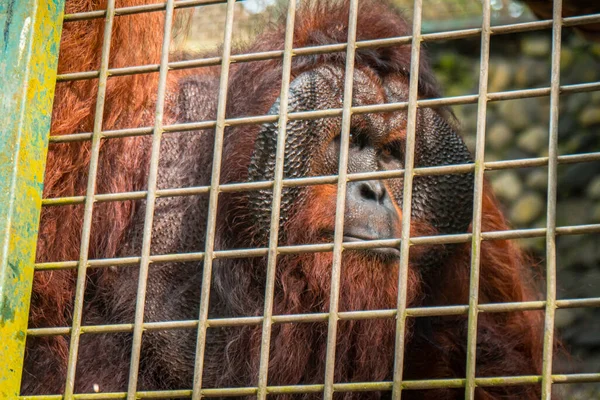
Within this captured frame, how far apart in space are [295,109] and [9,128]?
81 centimetres

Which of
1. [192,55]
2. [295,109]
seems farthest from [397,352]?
[192,55]

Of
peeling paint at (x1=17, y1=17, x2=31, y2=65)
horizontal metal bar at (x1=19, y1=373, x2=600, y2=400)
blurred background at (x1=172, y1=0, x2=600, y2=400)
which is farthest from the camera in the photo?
blurred background at (x1=172, y1=0, x2=600, y2=400)

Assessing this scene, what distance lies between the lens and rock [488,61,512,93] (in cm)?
566

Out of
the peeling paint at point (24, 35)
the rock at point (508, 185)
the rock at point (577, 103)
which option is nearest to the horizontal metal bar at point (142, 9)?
the peeling paint at point (24, 35)

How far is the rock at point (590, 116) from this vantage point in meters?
5.19

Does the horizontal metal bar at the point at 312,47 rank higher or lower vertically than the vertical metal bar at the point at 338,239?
higher

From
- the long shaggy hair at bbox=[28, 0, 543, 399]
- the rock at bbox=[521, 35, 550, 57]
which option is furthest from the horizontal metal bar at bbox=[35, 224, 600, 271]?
the rock at bbox=[521, 35, 550, 57]

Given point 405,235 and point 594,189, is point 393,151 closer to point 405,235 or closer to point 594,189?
point 405,235

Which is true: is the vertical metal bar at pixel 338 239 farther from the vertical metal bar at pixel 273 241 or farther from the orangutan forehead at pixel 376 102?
the orangutan forehead at pixel 376 102

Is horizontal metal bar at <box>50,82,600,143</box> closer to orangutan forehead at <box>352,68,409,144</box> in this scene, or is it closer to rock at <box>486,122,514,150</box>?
orangutan forehead at <box>352,68,409,144</box>

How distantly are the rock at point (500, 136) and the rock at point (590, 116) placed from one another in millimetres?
439

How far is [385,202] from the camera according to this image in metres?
2.39

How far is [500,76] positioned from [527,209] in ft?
2.85

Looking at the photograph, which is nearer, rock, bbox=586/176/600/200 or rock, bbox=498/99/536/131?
rock, bbox=586/176/600/200
